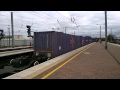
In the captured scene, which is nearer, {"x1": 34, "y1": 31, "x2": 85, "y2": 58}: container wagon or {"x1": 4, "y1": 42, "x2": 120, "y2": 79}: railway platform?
{"x1": 4, "y1": 42, "x2": 120, "y2": 79}: railway platform

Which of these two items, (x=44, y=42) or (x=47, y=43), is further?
(x=44, y=42)

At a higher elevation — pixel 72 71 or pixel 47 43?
pixel 47 43

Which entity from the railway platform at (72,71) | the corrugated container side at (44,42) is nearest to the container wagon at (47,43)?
the corrugated container side at (44,42)

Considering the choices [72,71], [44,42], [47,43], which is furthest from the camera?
[44,42]

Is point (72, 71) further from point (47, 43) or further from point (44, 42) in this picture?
point (44, 42)

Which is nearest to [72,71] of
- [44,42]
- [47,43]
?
[47,43]

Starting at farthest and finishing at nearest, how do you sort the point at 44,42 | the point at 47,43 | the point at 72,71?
the point at 44,42 → the point at 47,43 → the point at 72,71

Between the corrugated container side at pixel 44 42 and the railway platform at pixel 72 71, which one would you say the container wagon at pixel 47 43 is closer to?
the corrugated container side at pixel 44 42

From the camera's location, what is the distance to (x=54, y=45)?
17.3 metres

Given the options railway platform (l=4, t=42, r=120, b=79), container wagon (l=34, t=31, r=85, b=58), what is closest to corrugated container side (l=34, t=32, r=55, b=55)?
container wagon (l=34, t=31, r=85, b=58)

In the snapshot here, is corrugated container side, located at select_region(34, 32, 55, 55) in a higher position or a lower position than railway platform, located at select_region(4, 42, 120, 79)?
higher

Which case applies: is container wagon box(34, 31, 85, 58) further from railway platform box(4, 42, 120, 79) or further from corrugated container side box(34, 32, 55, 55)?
railway platform box(4, 42, 120, 79)
